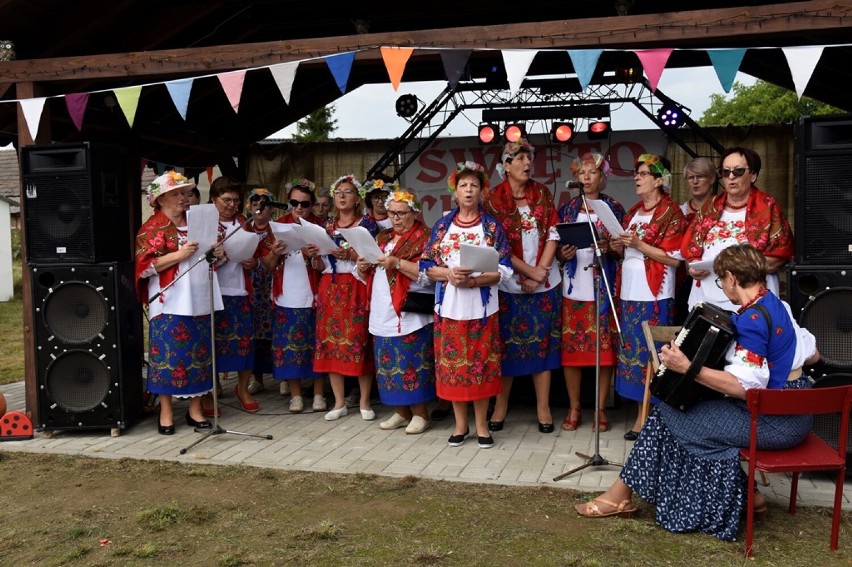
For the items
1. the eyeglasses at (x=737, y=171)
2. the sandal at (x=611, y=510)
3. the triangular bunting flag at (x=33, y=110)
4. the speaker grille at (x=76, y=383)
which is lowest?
the sandal at (x=611, y=510)

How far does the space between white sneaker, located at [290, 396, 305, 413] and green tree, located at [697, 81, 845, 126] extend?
22219mm

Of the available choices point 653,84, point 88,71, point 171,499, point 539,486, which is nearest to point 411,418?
point 539,486

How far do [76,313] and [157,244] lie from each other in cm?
72

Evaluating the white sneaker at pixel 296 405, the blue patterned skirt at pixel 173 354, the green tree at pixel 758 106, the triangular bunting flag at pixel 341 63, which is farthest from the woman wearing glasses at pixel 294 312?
the green tree at pixel 758 106

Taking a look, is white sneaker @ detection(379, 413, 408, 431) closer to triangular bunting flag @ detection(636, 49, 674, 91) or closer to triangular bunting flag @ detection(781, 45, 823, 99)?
triangular bunting flag @ detection(636, 49, 674, 91)

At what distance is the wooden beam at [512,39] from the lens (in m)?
3.94

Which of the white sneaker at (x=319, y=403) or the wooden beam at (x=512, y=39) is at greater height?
the wooden beam at (x=512, y=39)

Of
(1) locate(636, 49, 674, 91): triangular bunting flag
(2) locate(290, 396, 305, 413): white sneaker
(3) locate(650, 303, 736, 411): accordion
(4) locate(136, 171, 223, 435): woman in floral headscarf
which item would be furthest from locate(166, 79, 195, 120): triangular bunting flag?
(3) locate(650, 303, 736, 411): accordion

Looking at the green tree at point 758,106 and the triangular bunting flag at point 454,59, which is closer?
the triangular bunting flag at point 454,59

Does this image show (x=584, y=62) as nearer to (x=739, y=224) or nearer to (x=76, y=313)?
(x=739, y=224)

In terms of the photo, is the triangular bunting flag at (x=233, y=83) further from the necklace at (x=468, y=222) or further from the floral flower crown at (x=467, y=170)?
the necklace at (x=468, y=222)

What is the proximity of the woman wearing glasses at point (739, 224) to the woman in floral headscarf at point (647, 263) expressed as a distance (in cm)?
25

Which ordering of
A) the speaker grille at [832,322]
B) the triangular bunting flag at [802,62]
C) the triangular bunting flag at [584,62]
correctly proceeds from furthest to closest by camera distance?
the triangular bunting flag at [584,62] < the triangular bunting flag at [802,62] < the speaker grille at [832,322]

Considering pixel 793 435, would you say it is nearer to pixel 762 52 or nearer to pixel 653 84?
pixel 653 84
